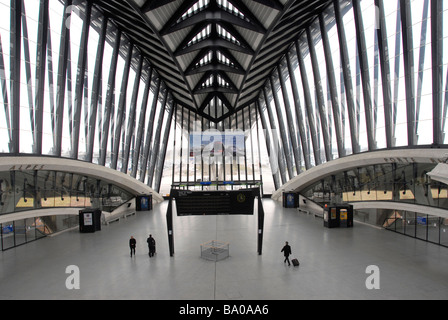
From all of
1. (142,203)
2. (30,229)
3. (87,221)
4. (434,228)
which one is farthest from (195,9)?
(142,203)

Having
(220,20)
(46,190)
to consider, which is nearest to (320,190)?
(220,20)

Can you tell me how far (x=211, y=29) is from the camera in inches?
885

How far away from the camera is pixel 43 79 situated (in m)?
15.8

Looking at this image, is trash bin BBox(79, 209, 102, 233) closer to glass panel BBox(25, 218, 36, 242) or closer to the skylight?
glass panel BBox(25, 218, 36, 242)

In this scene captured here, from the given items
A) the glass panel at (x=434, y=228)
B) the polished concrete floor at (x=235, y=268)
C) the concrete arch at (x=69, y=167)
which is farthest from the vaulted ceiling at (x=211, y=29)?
the glass panel at (x=434, y=228)

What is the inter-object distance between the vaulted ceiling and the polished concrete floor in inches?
490

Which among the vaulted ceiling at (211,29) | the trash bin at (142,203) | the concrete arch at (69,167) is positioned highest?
the vaulted ceiling at (211,29)

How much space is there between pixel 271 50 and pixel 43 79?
17826 mm

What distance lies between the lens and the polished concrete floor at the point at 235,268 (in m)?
9.81

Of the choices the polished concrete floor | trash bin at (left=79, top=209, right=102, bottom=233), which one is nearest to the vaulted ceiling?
trash bin at (left=79, top=209, right=102, bottom=233)

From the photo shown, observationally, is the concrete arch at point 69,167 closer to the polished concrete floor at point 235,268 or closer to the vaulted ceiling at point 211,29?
the polished concrete floor at point 235,268

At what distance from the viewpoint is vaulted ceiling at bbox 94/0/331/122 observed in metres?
17.8

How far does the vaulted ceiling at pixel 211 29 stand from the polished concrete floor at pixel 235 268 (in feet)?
40.9

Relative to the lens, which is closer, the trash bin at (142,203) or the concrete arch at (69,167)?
the concrete arch at (69,167)
